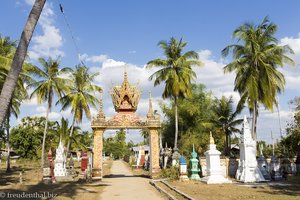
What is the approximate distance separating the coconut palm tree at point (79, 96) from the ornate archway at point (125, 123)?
10.6m

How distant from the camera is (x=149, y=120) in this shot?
88.3ft

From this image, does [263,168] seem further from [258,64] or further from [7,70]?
[7,70]

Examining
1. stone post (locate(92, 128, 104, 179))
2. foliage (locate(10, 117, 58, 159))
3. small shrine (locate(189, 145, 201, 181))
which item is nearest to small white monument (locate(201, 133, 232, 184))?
small shrine (locate(189, 145, 201, 181))

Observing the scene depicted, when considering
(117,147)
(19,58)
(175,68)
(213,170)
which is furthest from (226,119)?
(117,147)

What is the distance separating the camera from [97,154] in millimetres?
26625

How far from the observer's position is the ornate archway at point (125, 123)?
26547 millimetres

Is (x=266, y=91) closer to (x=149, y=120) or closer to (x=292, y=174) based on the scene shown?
(x=292, y=174)

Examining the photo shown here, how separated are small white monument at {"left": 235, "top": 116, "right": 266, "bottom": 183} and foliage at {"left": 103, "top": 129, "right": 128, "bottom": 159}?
76624 millimetres

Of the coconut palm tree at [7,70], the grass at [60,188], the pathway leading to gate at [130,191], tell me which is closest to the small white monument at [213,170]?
the pathway leading to gate at [130,191]

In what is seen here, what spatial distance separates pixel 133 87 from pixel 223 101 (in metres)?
18.6

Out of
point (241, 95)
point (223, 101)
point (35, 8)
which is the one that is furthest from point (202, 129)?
point (35, 8)

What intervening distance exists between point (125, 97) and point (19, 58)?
60.4 ft

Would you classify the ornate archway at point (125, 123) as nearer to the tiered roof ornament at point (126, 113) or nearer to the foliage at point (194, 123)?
the tiered roof ornament at point (126, 113)

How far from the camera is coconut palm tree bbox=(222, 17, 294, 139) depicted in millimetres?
26581
